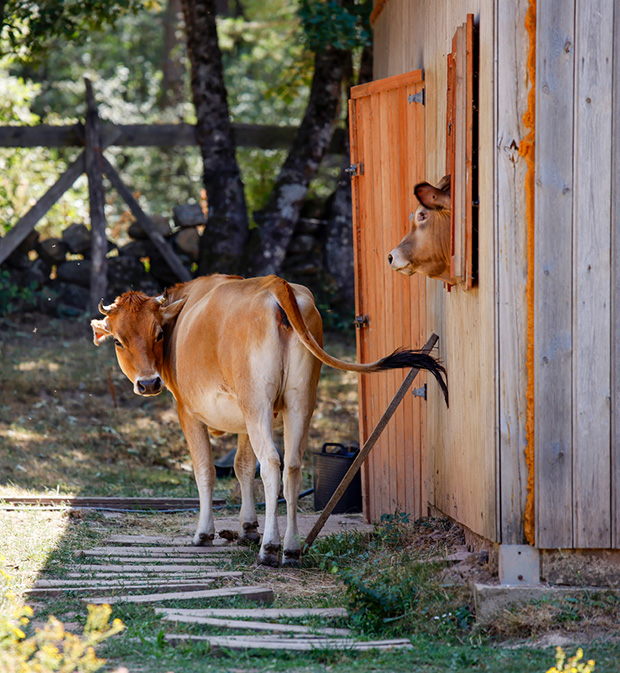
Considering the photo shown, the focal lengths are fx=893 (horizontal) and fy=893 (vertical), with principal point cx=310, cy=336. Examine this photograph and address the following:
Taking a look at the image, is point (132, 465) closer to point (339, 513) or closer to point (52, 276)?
point (339, 513)

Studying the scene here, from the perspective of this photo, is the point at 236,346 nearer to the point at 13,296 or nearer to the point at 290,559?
the point at 290,559

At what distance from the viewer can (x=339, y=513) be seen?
7852mm

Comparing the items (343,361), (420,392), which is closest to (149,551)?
(343,361)

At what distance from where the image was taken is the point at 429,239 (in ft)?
17.8

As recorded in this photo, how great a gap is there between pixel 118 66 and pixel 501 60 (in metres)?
19.7

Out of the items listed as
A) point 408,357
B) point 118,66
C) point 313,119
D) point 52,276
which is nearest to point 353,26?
point 313,119

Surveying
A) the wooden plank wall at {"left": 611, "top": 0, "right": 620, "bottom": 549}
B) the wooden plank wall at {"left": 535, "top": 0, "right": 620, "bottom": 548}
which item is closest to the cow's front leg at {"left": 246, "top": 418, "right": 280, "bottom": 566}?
the wooden plank wall at {"left": 535, "top": 0, "right": 620, "bottom": 548}

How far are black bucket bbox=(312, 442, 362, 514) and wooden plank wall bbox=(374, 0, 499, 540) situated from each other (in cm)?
141

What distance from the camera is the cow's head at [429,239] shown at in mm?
5414

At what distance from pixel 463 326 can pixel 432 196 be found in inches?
32.1

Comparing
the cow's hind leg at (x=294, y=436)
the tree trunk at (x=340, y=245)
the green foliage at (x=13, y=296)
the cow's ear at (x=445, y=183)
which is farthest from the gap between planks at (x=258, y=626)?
the tree trunk at (x=340, y=245)

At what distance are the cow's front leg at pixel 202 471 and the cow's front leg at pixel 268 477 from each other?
807 millimetres

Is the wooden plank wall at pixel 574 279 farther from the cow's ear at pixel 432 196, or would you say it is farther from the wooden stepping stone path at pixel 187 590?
the wooden stepping stone path at pixel 187 590

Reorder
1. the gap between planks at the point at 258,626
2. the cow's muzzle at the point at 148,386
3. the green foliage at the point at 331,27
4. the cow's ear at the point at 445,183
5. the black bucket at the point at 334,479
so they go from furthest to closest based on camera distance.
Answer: the green foliage at the point at 331,27 < the black bucket at the point at 334,479 < the cow's muzzle at the point at 148,386 < the cow's ear at the point at 445,183 < the gap between planks at the point at 258,626
